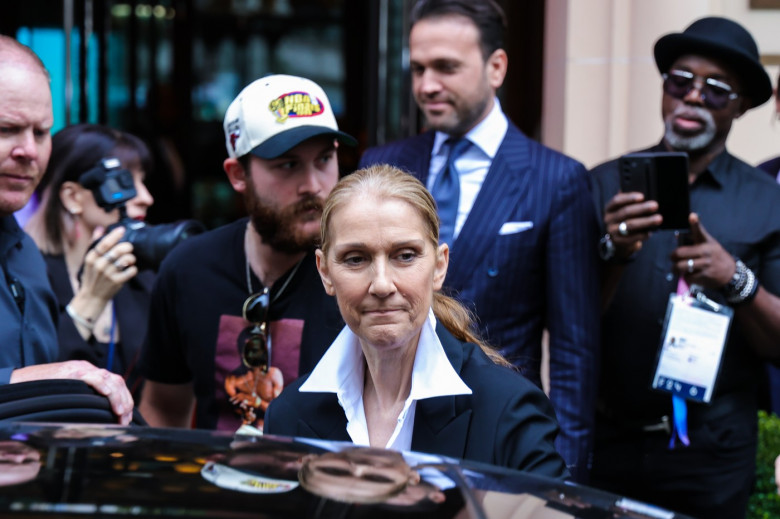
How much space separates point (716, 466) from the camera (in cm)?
433

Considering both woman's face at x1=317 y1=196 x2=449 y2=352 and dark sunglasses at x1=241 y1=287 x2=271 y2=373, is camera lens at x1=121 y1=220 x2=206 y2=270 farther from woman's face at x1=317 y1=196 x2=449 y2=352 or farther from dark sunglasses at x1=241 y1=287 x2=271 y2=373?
woman's face at x1=317 y1=196 x2=449 y2=352

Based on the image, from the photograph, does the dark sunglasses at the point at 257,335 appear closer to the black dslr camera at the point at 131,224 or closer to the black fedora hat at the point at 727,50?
the black dslr camera at the point at 131,224

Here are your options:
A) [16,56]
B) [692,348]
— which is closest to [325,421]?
[16,56]

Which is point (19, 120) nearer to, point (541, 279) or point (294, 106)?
point (294, 106)

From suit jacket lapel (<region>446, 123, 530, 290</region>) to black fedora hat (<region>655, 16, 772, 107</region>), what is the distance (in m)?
0.79

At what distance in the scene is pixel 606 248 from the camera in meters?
4.23

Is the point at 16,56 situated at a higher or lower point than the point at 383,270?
higher

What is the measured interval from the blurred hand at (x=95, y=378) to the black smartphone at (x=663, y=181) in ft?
6.73

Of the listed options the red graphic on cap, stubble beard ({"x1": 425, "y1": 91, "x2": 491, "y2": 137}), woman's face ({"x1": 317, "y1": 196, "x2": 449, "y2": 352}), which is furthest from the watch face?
woman's face ({"x1": 317, "y1": 196, "x2": 449, "y2": 352})

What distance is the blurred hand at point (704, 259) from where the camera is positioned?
4.09m

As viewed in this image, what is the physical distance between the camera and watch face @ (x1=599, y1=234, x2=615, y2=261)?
4.19 meters

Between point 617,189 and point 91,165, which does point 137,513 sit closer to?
point 617,189

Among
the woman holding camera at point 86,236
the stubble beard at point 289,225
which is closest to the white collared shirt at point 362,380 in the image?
the stubble beard at point 289,225

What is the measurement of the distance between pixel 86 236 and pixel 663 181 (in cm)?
235
